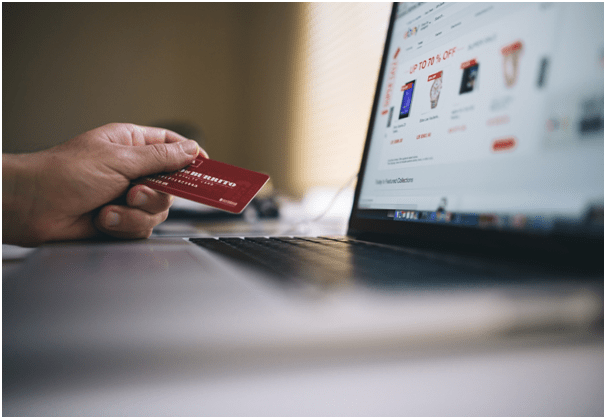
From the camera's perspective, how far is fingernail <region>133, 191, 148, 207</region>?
25.9 inches

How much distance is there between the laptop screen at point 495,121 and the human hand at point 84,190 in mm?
357

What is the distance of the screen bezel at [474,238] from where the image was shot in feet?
1.04

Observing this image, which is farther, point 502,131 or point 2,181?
point 2,181

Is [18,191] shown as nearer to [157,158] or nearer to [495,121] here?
[157,158]

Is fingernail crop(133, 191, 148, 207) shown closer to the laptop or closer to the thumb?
the thumb

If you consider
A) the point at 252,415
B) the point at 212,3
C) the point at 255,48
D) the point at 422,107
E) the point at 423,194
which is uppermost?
the point at 212,3

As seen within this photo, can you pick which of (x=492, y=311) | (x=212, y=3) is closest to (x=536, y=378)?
(x=492, y=311)

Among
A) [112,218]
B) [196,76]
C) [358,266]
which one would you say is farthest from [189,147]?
[196,76]

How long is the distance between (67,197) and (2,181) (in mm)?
97

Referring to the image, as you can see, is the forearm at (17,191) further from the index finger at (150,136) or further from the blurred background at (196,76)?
the blurred background at (196,76)

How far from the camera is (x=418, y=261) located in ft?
1.14

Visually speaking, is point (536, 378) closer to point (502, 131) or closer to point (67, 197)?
point (502, 131)

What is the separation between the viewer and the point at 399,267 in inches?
12.3

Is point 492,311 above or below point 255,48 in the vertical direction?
below
